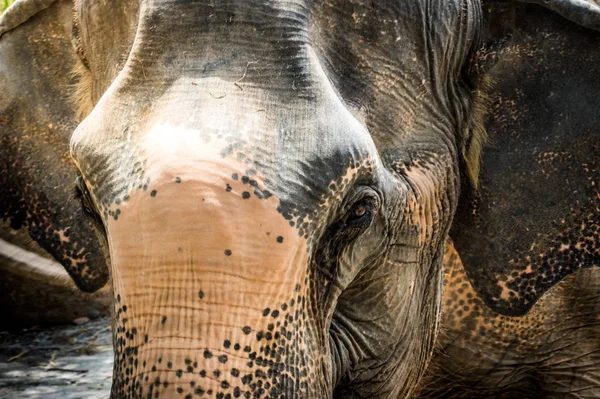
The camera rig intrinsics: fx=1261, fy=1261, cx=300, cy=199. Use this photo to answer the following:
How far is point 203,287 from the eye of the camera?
2.01 metres

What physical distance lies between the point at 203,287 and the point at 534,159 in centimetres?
116

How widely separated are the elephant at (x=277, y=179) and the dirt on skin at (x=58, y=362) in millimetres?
1778

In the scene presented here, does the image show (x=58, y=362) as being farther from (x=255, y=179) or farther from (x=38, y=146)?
(x=255, y=179)

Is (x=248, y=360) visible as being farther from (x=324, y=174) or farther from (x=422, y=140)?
(x=422, y=140)

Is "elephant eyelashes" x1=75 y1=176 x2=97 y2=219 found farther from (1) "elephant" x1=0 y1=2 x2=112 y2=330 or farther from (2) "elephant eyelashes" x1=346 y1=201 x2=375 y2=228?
(1) "elephant" x1=0 y1=2 x2=112 y2=330

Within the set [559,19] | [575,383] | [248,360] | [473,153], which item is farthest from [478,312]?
[248,360]

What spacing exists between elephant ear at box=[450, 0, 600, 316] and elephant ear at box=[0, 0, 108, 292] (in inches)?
37.8

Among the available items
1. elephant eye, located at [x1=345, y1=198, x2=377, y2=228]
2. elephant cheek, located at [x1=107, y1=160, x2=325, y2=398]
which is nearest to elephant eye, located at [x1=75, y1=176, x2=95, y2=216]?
elephant cheek, located at [x1=107, y1=160, x2=325, y2=398]

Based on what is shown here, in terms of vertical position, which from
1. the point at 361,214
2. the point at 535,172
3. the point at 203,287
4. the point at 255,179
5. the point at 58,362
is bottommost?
the point at 58,362

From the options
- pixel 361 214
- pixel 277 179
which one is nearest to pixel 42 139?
pixel 361 214

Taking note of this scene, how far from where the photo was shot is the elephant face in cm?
202

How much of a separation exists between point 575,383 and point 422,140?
1.31 metres

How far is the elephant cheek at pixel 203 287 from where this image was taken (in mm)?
2002

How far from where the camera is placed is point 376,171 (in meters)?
2.37
